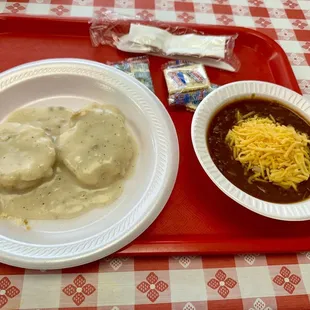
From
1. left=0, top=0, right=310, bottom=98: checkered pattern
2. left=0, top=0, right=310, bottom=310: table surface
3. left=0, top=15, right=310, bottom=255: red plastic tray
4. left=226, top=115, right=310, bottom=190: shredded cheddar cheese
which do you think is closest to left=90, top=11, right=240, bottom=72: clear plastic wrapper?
left=0, top=15, right=310, bottom=255: red plastic tray

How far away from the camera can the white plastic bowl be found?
46.5 inches

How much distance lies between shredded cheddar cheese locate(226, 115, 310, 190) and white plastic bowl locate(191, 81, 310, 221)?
100 mm

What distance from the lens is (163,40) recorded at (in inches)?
69.3

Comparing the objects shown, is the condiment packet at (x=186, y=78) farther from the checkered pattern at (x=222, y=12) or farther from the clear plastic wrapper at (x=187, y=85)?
the checkered pattern at (x=222, y=12)

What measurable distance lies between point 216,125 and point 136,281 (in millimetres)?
644

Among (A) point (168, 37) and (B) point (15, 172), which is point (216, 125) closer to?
(A) point (168, 37)

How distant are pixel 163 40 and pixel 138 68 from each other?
0.23m

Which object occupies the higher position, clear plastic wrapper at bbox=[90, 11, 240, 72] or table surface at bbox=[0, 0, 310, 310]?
clear plastic wrapper at bbox=[90, 11, 240, 72]

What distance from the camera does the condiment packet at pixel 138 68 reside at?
1606 millimetres

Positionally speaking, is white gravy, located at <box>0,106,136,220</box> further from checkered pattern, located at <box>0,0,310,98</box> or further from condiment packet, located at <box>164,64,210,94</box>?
checkered pattern, located at <box>0,0,310,98</box>

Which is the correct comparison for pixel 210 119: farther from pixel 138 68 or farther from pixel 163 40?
pixel 163 40

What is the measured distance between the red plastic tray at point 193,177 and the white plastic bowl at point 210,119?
103 mm

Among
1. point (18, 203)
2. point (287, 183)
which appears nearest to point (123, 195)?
point (18, 203)

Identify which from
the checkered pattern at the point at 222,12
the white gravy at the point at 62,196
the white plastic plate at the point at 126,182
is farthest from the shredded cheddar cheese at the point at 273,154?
the checkered pattern at the point at 222,12
